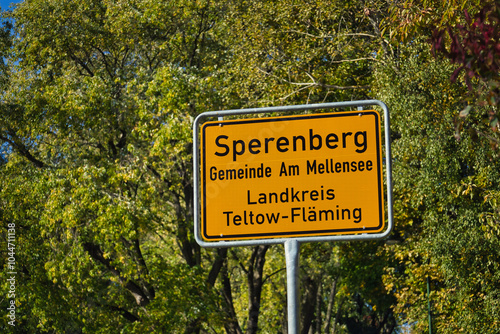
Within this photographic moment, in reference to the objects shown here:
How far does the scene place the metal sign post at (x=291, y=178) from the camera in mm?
2941

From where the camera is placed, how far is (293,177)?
9.85 ft

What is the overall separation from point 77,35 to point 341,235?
17797mm

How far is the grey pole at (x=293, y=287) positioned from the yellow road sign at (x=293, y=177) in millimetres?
123

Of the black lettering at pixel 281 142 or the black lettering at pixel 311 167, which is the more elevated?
the black lettering at pixel 281 142

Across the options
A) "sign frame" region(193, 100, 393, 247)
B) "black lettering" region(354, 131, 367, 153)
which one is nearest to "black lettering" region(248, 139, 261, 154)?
"sign frame" region(193, 100, 393, 247)

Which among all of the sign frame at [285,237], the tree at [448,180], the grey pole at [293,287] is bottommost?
the grey pole at [293,287]

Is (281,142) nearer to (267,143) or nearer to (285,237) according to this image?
(267,143)

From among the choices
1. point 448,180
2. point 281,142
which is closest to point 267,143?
point 281,142

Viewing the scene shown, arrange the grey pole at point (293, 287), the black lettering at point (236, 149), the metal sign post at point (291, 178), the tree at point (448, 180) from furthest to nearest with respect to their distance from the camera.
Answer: the tree at point (448, 180) → the black lettering at point (236, 149) → the metal sign post at point (291, 178) → the grey pole at point (293, 287)

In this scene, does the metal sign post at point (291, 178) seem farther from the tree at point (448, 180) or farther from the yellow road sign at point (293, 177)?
the tree at point (448, 180)

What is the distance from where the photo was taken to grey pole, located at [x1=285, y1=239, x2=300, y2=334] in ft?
9.18

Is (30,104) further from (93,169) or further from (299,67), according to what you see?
(299,67)

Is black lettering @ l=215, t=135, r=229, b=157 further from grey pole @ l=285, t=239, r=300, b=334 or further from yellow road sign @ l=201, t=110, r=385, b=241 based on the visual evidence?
grey pole @ l=285, t=239, r=300, b=334

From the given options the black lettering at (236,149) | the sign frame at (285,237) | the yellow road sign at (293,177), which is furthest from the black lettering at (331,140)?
the black lettering at (236,149)
